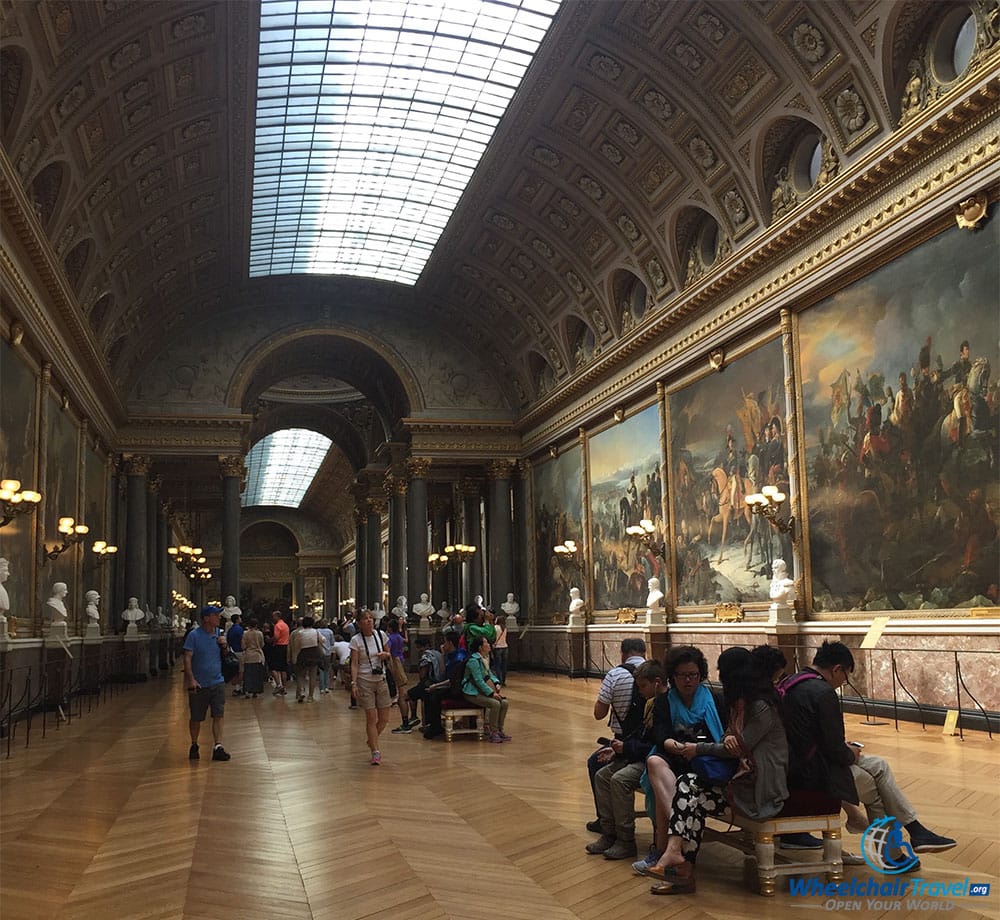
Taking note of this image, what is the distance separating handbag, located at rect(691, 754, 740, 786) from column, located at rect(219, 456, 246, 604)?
1129 inches

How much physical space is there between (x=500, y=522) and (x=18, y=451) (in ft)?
63.2

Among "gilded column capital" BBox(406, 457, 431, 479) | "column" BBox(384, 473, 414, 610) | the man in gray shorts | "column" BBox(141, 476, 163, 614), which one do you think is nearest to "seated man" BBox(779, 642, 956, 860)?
the man in gray shorts

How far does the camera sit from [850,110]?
1669cm

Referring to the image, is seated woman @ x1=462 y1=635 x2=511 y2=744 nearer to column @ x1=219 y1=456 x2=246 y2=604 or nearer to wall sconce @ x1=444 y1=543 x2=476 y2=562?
column @ x1=219 y1=456 x2=246 y2=604

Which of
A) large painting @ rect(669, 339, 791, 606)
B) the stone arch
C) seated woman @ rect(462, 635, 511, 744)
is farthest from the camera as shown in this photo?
the stone arch

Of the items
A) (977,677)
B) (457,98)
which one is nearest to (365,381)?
(457,98)

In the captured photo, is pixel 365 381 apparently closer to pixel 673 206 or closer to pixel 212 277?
pixel 212 277

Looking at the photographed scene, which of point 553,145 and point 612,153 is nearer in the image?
point 612,153

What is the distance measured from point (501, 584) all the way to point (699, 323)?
14.7 meters

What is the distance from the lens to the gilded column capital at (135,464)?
107 feet

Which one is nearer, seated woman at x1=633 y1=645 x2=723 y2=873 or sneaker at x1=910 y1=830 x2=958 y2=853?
sneaker at x1=910 y1=830 x2=958 y2=853

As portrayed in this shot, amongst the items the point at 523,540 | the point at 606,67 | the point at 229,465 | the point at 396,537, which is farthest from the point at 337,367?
the point at 606,67

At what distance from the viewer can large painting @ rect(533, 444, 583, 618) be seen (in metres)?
30.3

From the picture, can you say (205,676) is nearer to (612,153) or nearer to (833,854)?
(833,854)
